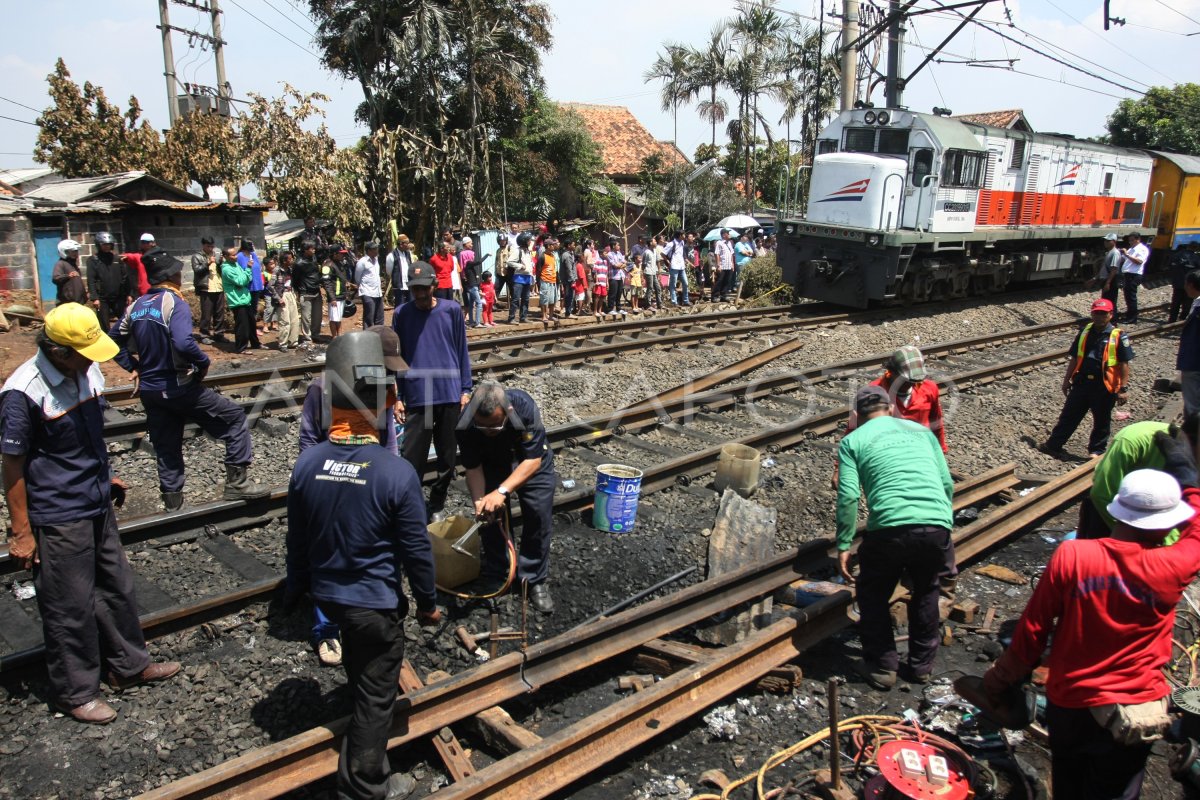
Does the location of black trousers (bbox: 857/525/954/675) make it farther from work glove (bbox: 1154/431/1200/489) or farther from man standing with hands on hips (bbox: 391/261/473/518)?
man standing with hands on hips (bbox: 391/261/473/518)

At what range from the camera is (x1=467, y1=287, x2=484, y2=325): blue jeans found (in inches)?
588

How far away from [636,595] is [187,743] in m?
2.58

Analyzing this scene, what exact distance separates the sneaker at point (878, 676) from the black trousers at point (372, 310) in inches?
391

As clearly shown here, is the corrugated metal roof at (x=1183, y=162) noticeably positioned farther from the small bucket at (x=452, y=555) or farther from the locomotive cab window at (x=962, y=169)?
the small bucket at (x=452, y=555)

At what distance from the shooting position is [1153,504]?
10.2 feet

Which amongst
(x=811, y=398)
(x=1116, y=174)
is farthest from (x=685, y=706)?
(x=1116, y=174)

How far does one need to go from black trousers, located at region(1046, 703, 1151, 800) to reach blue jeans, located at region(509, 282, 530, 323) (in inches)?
516

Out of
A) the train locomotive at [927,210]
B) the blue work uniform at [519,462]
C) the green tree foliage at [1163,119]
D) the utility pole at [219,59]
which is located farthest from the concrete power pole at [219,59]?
the green tree foliage at [1163,119]

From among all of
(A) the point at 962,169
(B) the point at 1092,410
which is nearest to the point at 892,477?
(B) the point at 1092,410

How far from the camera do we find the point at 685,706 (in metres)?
4.19

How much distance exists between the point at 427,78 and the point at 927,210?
41.4 feet

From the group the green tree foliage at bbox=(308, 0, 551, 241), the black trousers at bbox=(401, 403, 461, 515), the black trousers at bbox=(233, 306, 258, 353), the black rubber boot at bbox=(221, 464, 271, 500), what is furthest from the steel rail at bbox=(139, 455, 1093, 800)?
the green tree foliage at bbox=(308, 0, 551, 241)

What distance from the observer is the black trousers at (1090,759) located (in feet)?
10.5

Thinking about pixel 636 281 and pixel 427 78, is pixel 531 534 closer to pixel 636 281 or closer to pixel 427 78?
pixel 636 281
